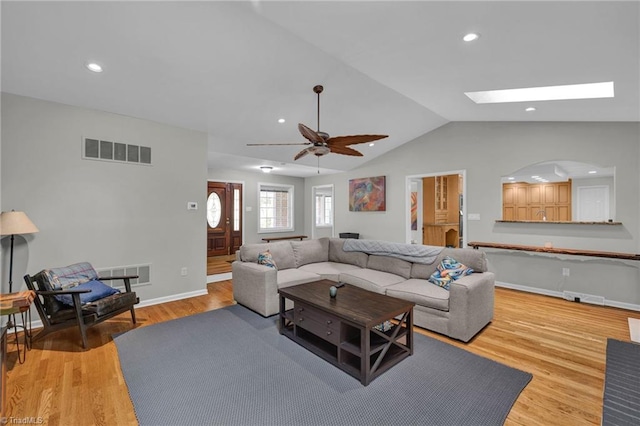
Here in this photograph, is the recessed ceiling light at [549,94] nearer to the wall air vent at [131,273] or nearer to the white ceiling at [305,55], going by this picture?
the white ceiling at [305,55]

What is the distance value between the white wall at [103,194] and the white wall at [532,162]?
4.41 metres

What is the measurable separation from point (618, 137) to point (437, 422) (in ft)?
15.1

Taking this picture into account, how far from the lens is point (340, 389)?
2.10 meters

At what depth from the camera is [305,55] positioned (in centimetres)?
305

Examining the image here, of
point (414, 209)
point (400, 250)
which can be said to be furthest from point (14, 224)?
point (414, 209)

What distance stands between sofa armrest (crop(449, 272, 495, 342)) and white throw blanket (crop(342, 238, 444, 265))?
641 mm

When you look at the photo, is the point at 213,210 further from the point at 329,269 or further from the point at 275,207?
the point at 329,269

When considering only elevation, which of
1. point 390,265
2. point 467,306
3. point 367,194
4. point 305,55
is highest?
point 305,55

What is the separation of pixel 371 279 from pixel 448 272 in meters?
0.92

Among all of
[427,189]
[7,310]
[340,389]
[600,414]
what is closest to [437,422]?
[340,389]

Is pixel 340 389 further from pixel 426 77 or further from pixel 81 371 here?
pixel 426 77

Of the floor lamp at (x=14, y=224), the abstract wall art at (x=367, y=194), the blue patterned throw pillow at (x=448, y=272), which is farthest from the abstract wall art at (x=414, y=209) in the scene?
the floor lamp at (x=14, y=224)

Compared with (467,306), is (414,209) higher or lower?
higher

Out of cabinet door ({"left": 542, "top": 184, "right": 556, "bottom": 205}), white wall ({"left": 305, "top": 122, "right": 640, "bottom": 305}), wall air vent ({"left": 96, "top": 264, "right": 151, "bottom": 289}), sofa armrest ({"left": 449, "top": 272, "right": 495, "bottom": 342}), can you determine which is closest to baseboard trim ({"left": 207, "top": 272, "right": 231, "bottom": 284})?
wall air vent ({"left": 96, "top": 264, "right": 151, "bottom": 289})
